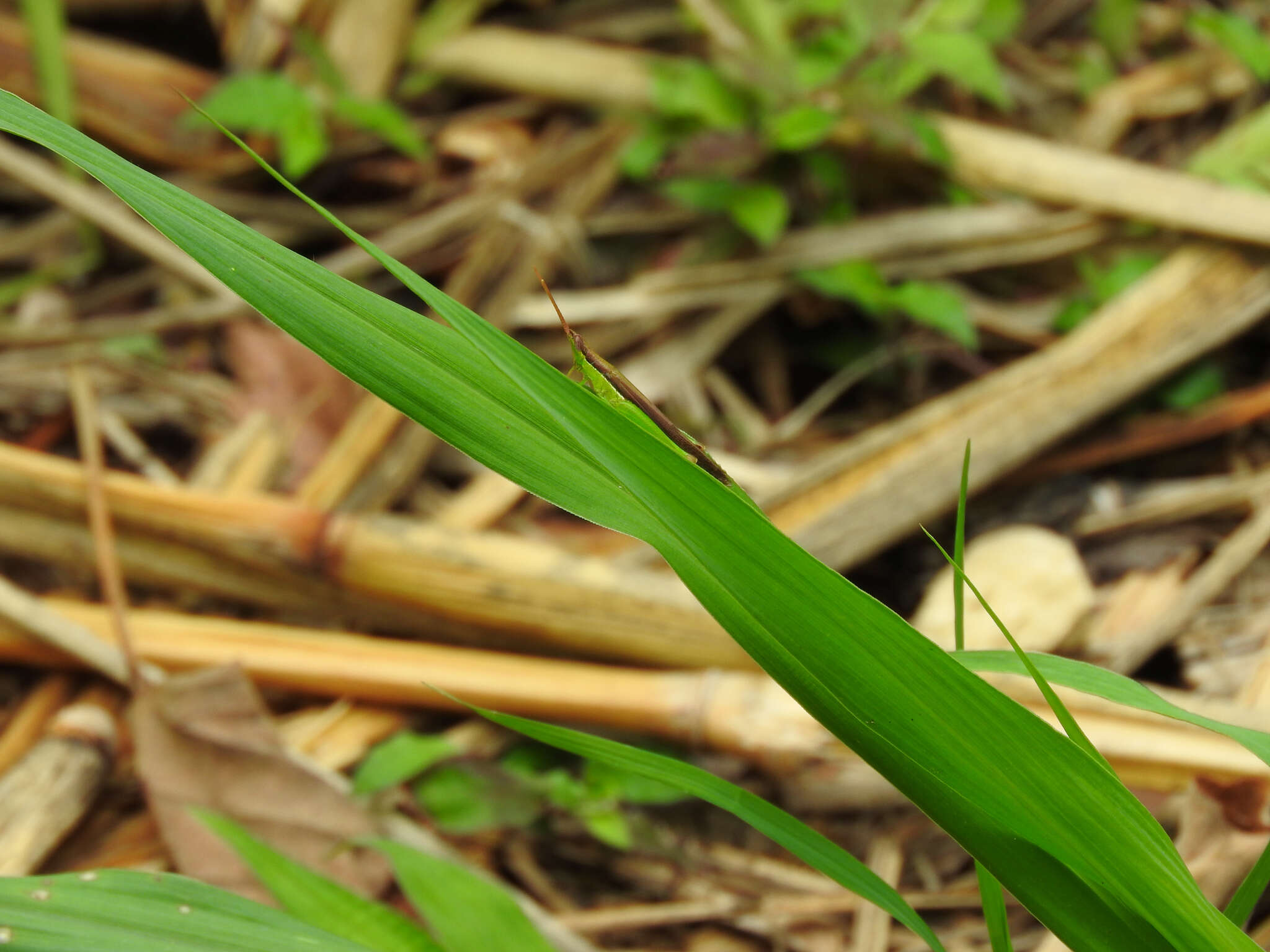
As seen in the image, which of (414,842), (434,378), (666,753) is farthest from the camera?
(666,753)

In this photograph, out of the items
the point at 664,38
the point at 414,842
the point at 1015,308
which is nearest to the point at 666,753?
the point at 414,842

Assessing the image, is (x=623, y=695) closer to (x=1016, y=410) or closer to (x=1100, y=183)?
(x=1016, y=410)

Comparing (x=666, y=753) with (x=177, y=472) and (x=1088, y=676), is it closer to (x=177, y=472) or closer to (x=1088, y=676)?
(x=1088, y=676)

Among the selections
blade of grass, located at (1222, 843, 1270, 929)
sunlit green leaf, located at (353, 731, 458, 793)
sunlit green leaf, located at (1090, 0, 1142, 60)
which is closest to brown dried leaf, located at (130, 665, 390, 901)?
sunlit green leaf, located at (353, 731, 458, 793)

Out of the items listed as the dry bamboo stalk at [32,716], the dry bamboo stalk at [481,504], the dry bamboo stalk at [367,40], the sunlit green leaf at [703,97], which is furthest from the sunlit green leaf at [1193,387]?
the dry bamboo stalk at [32,716]

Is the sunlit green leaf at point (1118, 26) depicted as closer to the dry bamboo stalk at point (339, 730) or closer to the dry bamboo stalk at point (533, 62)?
the dry bamboo stalk at point (533, 62)
